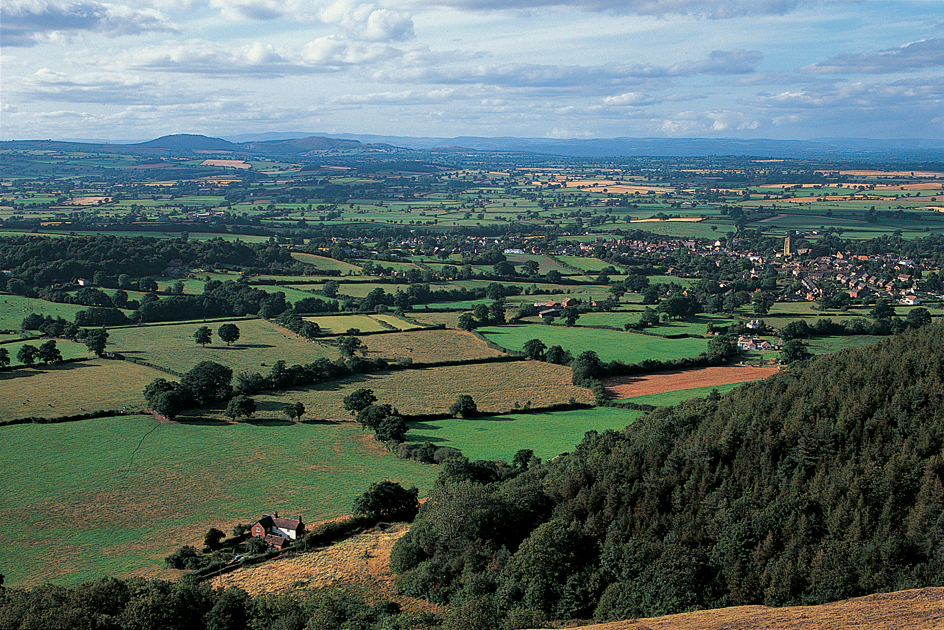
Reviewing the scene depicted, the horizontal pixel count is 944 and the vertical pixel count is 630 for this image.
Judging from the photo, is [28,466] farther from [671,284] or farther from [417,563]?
[671,284]

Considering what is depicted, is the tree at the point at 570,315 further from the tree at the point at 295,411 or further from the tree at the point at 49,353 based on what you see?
the tree at the point at 49,353

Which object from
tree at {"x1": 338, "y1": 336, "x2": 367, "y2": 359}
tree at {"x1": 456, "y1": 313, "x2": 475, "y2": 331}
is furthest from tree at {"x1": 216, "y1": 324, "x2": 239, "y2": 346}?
tree at {"x1": 456, "y1": 313, "x2": 475, "y2": 331}

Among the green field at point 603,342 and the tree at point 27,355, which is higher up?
the tree at point 27,355

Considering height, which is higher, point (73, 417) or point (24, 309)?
point (24, 309)

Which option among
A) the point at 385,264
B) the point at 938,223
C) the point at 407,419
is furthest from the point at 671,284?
the point at 938,223

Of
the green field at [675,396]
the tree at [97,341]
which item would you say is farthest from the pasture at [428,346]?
the tree at [97,341]

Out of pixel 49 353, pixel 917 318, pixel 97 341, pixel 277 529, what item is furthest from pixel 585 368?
pixel 49 353

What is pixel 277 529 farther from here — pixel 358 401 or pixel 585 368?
pixel 585 368
